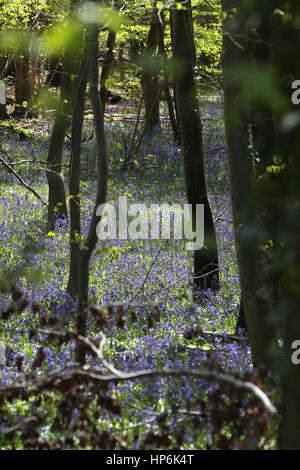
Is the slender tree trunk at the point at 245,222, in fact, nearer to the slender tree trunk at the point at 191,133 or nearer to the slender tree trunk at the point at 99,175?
the slender tree trunk at the point at 99,175

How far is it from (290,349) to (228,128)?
8.00 ft

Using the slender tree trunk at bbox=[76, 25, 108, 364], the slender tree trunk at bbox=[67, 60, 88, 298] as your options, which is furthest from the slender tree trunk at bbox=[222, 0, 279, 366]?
the slender tree trunk at bbox=[67, 60, 88, 298]

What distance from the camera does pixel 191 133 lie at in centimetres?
782

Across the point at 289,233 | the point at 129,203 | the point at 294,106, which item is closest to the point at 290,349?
the point at 289,233

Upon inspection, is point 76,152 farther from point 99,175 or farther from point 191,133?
point 191,133

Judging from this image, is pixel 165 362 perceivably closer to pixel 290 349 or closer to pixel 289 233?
pixel 290 349

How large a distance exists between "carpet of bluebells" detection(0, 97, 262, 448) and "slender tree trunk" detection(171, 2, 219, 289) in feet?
1.23

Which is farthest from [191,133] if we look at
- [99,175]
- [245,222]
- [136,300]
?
[99,175]

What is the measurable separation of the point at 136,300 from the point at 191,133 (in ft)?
6.74

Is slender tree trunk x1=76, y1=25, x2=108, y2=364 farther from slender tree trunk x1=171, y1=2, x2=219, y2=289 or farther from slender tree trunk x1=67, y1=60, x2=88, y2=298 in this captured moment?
slender tree trunk x1=171, y1=2, x2=219, y2=289

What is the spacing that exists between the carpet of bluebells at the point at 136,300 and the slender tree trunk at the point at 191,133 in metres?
0.37

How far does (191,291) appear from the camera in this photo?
8.33m

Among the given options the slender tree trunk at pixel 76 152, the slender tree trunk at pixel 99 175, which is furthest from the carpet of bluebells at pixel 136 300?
the slender tree trunk at pixel 76 152

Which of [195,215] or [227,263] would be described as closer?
[195,215]
